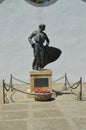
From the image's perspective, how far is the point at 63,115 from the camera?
30.2ft

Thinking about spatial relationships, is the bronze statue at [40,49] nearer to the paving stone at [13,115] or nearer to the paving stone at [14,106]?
the paving stone at [14,106]

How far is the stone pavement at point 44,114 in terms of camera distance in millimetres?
8148

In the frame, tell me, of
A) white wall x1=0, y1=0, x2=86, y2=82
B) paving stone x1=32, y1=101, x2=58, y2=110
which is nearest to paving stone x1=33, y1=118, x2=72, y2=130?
paving stone x1=32, y1=101, x2=58, y2=110

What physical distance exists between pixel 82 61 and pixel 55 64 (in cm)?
118

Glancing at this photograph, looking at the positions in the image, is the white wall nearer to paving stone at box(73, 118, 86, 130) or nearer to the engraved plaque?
the engraved plaque

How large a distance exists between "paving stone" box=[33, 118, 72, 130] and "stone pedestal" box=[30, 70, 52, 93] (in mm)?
3174

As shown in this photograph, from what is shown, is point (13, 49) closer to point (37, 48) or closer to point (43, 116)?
point (37, 48)

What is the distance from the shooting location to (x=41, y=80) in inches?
466

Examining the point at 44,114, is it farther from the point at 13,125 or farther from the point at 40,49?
the point at 40,49

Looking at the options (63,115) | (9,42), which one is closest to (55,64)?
(9,42)

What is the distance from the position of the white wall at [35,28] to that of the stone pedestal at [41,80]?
4.15 m

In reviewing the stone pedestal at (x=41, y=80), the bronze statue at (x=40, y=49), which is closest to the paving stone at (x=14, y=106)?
the stone pedestal at (x=41, y=80)

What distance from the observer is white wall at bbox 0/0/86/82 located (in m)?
15.8

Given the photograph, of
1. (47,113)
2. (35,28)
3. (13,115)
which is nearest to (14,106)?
(13,115)
